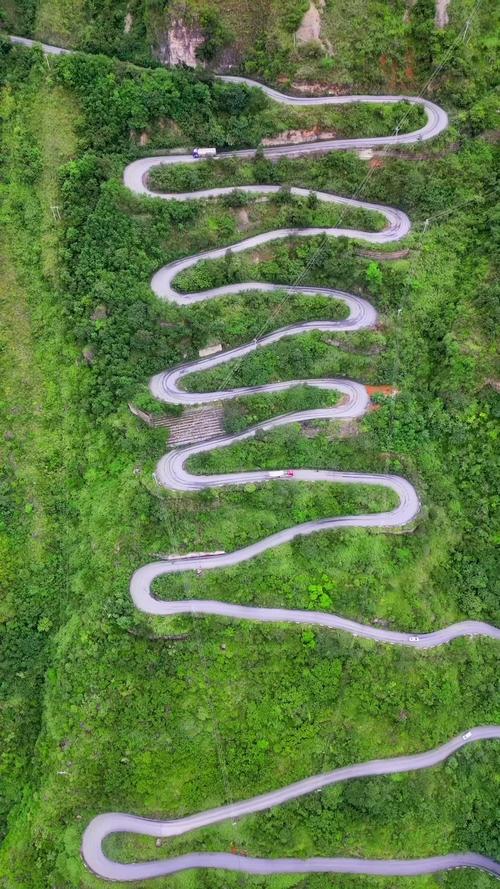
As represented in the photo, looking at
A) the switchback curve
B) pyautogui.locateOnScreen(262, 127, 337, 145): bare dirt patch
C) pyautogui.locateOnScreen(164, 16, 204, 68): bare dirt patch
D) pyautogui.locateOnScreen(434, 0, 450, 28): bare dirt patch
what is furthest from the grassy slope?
pyautogui.locateOnScreen(434, 0, 450, 28): bare dirt patch

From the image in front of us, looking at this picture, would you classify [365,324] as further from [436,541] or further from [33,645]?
[33,645]

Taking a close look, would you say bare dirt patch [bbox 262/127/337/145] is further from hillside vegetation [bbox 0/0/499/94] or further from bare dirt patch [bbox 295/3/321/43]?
bare dirt patch [bbox 295/3/321/43]

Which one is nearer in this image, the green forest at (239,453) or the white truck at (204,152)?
the green forest at (239,453)

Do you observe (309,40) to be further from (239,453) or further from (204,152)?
(239,453)

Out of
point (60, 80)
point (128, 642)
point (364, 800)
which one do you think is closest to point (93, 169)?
point (60, 80)

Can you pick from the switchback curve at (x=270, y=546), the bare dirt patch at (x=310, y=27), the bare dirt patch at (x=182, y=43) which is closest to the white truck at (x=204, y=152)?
the switchback curve at (x=270, y=546)

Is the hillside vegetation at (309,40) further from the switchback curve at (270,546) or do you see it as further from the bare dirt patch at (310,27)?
the switchback curve at (270,546)
